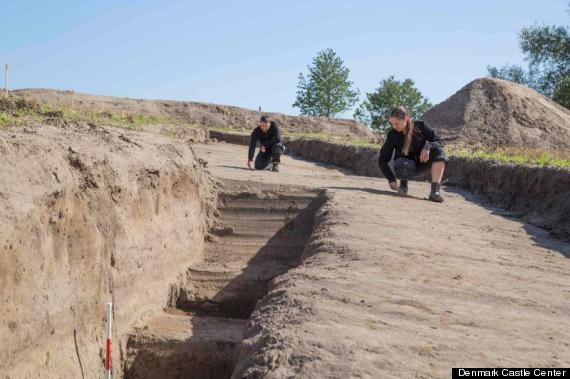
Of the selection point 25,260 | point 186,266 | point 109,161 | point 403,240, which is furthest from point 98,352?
point 403,240

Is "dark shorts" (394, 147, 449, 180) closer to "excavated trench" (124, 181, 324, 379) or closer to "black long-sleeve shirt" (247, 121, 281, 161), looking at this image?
"excavated trench" (124, 181, 324, 379)

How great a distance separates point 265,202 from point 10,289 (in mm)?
5040

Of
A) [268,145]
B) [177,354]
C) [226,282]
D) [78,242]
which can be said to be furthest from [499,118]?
[78,242]

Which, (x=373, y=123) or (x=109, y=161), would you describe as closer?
(x=109, y=161)

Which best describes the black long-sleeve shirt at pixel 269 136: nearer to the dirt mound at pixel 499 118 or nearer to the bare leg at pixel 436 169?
the bare leg at pixel 436 169

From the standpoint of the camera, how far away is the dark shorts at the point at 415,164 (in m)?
9.13

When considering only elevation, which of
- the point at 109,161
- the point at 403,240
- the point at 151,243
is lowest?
the point at 151,243

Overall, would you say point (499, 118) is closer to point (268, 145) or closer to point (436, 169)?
point (268, 145)

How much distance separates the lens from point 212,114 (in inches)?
1335

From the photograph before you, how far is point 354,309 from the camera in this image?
4172mm

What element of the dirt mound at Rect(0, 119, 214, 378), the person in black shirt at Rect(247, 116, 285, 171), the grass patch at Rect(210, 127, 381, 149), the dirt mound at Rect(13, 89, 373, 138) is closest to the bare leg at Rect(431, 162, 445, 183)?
the dirt mound at Rect(0, 119, 214, 378)

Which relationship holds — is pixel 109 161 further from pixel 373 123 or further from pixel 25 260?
pixel 373 123

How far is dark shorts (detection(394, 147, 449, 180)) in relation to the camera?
9.13 m

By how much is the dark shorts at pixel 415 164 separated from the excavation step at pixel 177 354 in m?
3.73
